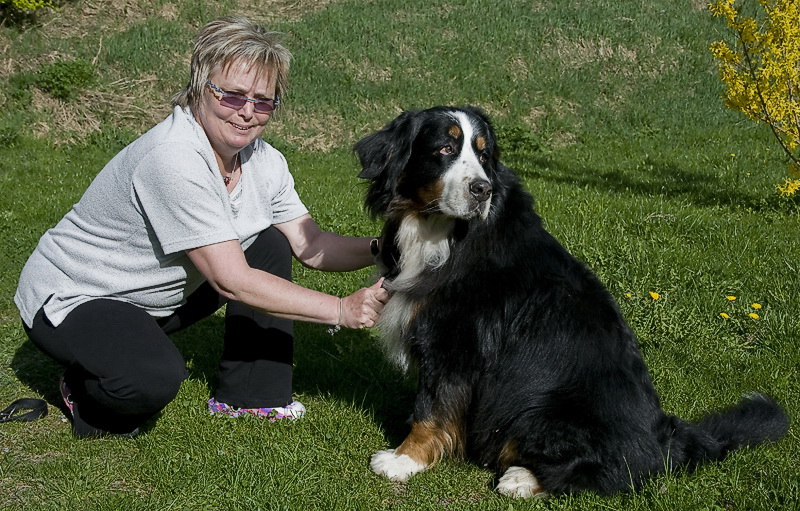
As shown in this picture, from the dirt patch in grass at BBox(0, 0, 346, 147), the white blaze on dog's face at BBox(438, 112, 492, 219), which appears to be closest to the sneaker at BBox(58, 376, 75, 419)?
the white blaze on dog's face at BBox(438, 112, 492, 219)

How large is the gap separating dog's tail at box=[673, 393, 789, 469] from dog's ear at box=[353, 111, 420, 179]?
156 cm

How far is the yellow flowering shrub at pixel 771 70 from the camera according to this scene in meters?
6.43

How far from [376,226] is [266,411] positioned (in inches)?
111

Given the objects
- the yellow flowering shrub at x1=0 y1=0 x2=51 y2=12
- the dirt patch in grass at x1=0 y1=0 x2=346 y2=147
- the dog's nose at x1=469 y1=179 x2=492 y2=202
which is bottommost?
the dirt patch in grass at x1=0 y1=0 x2=346 y2=147

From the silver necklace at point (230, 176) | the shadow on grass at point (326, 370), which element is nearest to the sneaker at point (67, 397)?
the shadow on grass at point (326, 370)

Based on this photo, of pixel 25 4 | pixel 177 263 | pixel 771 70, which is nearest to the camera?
pixel 177 263

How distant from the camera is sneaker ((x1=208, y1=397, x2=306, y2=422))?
3619 millimetres

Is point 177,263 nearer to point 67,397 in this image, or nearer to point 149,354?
point 149,354

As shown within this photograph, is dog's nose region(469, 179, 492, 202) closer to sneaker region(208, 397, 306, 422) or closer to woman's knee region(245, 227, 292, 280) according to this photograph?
woman's knee region(245, 227, 292, 280)

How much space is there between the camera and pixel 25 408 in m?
3.63

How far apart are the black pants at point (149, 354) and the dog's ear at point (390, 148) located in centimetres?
79

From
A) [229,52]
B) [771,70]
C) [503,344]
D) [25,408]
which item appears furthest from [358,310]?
[771,70]

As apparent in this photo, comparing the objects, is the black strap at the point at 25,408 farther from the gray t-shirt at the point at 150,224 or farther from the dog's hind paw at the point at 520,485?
the dog's hind paw at the point at 520,485

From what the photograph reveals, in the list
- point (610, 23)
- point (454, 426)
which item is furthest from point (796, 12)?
point (610, 23)
